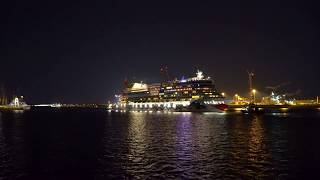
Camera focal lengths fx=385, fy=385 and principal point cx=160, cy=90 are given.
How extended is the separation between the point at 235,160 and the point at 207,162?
2.16m

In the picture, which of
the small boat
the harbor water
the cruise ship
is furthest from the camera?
the cruise ship

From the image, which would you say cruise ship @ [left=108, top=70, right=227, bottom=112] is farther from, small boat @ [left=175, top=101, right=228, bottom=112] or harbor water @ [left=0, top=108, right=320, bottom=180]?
harbor water @ [left=0, top=108, right=320, bottom=180]

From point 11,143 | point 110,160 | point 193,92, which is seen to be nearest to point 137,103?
point 193,92

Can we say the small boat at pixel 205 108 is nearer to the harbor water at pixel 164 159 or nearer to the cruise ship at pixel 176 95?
the cruise ship at pixel 176 95

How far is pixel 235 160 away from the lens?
91.3 ft

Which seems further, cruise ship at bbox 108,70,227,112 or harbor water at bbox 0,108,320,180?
cruise ship at bbox 108,70,227,112

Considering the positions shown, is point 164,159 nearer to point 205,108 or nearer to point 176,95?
Result: point 205,108

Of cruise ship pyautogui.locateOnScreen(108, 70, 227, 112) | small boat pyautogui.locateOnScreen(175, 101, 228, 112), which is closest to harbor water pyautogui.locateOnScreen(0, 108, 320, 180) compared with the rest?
small boat pyautogui.locateOnScreen(175, 101, 228, 112)

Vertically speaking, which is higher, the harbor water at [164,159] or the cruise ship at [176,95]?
the cruise ship at [176,95]

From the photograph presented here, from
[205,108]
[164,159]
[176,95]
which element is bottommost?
[164,159]

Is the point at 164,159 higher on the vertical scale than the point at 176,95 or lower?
lower

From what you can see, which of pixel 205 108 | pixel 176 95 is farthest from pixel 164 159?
pixel 176 95

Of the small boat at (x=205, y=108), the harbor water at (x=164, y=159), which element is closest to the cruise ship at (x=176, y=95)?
the small boat at (x=205, y=108)

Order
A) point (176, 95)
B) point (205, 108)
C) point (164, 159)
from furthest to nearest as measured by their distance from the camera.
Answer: point (176, 95), point (205, 108), point (164, 159)
